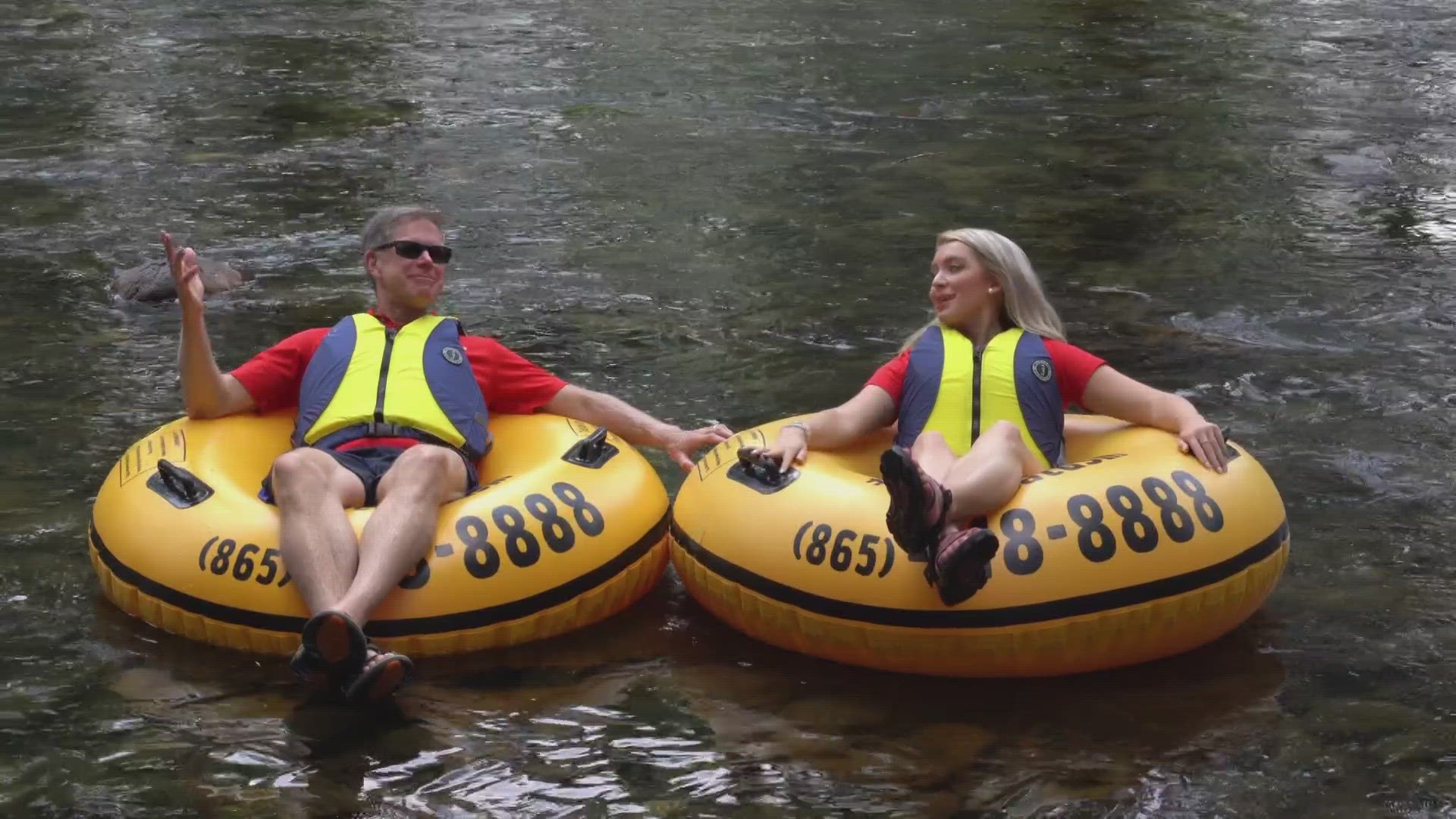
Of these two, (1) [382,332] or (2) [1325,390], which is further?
(2) [1325,390]

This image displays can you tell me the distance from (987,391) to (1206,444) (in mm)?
597

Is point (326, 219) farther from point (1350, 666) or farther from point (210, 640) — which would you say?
point (1350, 666)

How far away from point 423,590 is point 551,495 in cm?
45

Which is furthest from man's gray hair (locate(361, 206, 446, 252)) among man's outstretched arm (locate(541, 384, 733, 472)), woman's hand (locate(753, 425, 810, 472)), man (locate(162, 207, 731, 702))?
woman's hand (locate(753, 425, 810, 472))

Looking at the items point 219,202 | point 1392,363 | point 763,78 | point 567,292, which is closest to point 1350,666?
point 1392,363

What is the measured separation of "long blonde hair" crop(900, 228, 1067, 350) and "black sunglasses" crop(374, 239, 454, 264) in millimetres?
1376

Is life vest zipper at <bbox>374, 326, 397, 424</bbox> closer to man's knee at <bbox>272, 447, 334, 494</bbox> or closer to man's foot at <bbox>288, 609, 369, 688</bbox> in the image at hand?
man's knee at <bbox>272, 447, 334, 494</bbox>

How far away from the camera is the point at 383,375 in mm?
5238

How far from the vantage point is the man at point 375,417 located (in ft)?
14.9

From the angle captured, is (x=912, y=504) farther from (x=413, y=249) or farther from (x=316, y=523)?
(x=413, y=249)

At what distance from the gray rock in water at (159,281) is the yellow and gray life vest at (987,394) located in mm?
4493

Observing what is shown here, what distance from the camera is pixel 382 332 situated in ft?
17.6

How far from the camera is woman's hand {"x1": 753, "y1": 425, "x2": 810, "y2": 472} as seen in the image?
495 cm

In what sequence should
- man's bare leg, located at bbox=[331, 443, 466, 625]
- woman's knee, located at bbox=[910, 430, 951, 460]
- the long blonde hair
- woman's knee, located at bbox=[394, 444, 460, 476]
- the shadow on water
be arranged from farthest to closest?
the long blonde hair → woman's knee, located at bbox=[910, 430, 951, 460] → woman's knee, located at bbox=[394, 444, 460, 476] → man's bare leg, located at bbox=[331, 443, 466, 625] → the shadow on water
